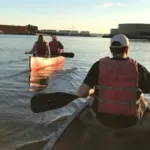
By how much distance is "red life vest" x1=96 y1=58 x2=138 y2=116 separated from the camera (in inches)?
237

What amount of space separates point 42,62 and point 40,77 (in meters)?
2.68

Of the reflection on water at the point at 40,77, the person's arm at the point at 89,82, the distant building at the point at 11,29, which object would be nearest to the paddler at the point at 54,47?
the reflection on water at the point at 40,77

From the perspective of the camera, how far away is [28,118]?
430 inches

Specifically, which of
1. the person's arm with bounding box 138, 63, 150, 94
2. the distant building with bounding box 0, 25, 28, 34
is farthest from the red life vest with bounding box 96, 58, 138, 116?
the distant building with bounding box 0, 25, 28, 34

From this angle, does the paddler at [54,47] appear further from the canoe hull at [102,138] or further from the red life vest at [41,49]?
the canoe hull at [102,138]

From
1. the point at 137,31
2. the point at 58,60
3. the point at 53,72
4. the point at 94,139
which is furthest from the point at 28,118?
the point at 137,31

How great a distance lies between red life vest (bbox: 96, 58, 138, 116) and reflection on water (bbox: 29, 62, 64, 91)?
10415 millimetres

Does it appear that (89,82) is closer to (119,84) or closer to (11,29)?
(119,84)

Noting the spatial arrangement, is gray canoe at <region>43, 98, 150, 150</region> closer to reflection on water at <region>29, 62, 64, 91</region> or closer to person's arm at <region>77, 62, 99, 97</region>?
person's arm at <region>77, 62, 99, 97</region>

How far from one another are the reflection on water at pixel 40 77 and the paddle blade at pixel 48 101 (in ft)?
31.1

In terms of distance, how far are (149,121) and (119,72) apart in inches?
39.2

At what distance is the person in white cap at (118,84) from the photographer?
602 centimetres

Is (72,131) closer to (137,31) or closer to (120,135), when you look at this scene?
(120,135)

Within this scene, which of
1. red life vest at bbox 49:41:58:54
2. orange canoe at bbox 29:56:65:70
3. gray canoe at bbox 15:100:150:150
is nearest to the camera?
gray canoe at bbox 15:100:150:150
